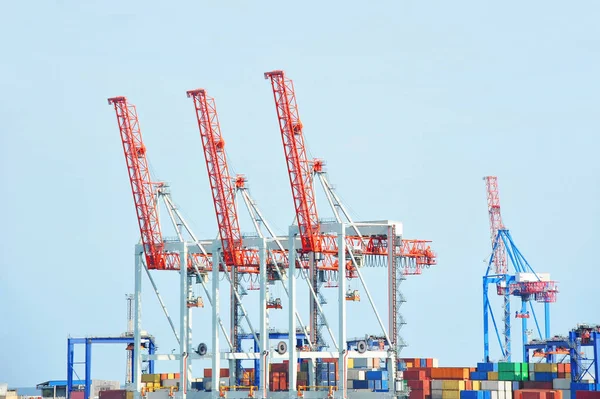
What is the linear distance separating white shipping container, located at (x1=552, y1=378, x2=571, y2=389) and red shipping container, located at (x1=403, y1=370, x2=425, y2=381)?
30.5ft

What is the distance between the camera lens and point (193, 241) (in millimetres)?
108000

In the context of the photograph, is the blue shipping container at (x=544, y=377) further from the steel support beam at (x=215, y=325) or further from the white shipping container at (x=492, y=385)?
the steel support beam at (x=215, y=325)

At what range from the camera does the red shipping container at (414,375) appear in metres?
98.8

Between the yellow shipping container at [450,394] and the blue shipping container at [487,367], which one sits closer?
the yellow shipping container at [450,394]

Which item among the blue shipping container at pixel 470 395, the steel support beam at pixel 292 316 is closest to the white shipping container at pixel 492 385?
the blue shipping container at pixel 470 395

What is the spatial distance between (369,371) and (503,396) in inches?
392

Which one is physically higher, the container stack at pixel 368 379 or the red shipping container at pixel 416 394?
the container stack at pixel 368 379

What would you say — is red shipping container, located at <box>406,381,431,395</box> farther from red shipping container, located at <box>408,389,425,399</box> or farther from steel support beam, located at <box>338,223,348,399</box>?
steel support beam, located at <box>338,223,348,399</box>

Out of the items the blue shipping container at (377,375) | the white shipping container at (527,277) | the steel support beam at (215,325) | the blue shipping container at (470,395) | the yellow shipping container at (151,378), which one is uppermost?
the white shipping container at (527,277)

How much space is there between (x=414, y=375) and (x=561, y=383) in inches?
410

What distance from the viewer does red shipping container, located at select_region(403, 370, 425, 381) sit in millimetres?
98750

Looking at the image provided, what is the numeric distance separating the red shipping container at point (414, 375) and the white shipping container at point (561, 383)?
9.30 meters

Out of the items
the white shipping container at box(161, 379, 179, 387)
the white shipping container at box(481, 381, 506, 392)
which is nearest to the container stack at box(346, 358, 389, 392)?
the white shipping container at box(481, 381, 506, 392)

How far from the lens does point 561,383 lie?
9800 centimetres
